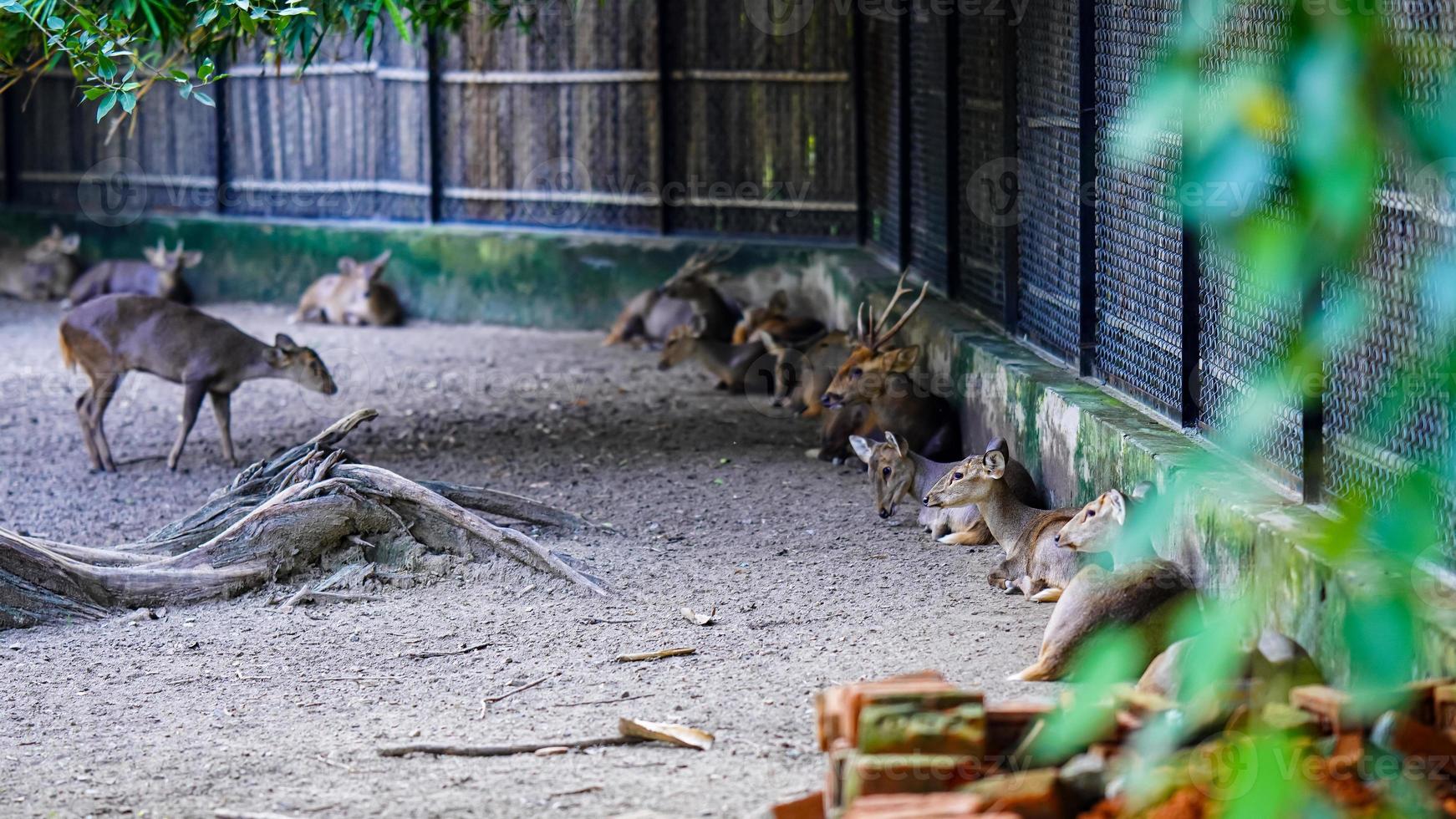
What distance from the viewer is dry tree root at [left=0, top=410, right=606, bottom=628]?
16.5ft

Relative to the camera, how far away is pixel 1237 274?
14.9ft

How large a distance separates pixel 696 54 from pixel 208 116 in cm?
398

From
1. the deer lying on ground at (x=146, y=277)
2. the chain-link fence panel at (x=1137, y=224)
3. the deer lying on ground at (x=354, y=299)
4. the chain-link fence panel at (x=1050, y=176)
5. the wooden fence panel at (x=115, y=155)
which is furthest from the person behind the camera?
the wooden fence panel at (x=115, y=155)

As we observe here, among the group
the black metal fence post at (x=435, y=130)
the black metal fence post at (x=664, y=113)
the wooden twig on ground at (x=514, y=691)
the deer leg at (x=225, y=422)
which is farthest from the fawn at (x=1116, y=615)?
the black metal fence post at (x=435, y=130)

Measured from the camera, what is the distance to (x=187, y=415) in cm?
747

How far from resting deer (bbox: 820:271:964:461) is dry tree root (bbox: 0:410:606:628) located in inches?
84.9

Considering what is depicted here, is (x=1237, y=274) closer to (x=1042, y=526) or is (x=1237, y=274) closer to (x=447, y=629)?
(x=1042, y=526)

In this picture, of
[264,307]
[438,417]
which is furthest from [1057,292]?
[264,307]

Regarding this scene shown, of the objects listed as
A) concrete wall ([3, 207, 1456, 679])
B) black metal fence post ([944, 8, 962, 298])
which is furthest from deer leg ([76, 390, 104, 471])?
black metal fence post ([944, 8, 962, 298])

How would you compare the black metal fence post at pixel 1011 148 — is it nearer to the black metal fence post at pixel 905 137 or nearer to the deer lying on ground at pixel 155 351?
the black metal fence post at pixel 905 137

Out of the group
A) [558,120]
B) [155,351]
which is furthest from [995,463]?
[558,120]

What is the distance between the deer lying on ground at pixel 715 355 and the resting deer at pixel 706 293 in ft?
0.65

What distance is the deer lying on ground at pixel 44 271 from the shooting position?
1263cm

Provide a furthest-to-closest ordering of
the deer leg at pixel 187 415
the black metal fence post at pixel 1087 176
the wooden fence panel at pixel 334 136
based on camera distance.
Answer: the wooden fence panel at pixel 334 136 → the deer leg at pixel 187 415 → the black metal fence post at pixel 1087 176
